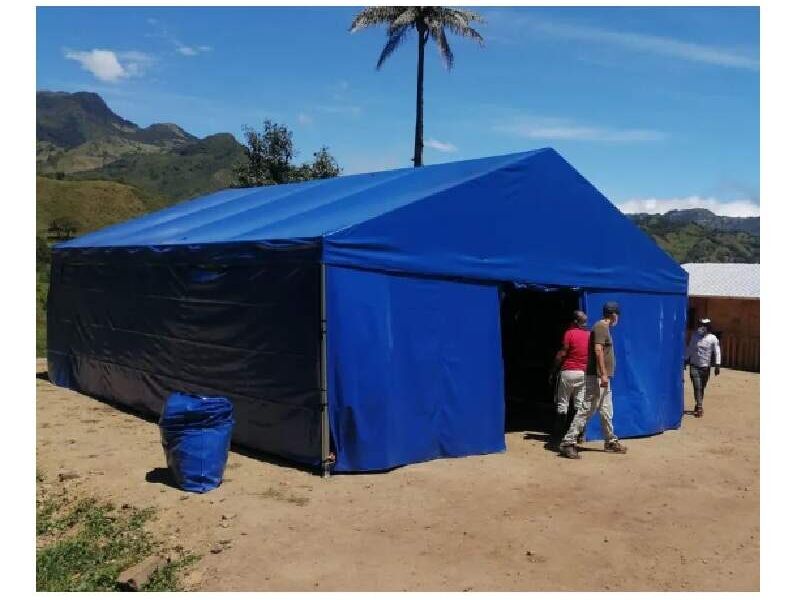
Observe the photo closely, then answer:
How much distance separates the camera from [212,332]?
393 inches

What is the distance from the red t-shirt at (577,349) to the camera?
9859 mm

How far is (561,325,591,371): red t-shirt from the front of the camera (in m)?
9.86

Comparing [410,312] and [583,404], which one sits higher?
[410,312]

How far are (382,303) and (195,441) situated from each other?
2.47 meters

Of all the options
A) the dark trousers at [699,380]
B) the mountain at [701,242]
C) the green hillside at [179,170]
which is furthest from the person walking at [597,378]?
the green hillside at [179,170]

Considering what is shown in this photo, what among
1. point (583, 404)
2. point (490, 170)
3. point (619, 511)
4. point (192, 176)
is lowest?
point (619, 511)

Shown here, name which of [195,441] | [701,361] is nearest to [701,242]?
[701,361]

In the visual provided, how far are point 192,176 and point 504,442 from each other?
475 feet

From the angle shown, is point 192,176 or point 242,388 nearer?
point 242,388

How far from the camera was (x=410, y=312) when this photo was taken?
8.89 metres

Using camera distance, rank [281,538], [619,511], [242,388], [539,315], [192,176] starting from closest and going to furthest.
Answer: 1. [281,538]
2. [619,511]
3. [242,388]
4. [539,315]
5. [192,176]

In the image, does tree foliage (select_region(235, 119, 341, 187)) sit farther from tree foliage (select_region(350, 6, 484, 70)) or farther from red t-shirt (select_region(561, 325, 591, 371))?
red t-shirt (select_region(561, 325, 591, 371))

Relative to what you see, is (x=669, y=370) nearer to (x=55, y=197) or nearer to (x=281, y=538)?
(x=281, y=538)

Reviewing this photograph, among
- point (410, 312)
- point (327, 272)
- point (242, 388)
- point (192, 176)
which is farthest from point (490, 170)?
point (192, 176)
